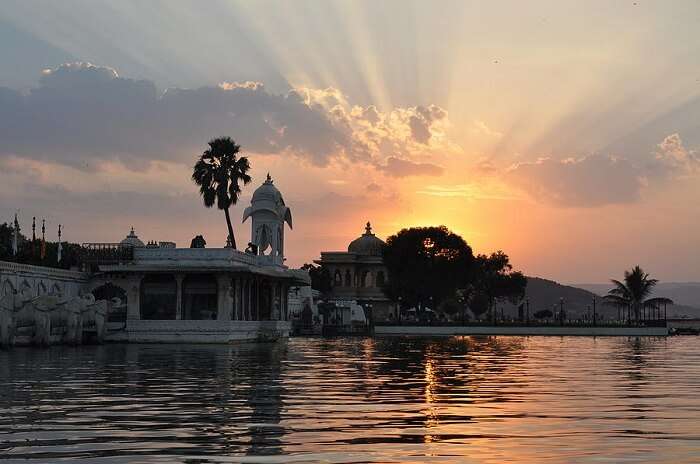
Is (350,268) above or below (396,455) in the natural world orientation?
above

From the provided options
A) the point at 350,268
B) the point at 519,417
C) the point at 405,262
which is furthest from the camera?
the point at 350,268

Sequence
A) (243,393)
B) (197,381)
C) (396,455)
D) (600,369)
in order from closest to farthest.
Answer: (396,455)
(243,393)
(197,381)
(600,369)

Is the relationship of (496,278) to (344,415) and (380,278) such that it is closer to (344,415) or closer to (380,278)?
(380,278)

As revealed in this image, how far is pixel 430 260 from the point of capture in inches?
4668

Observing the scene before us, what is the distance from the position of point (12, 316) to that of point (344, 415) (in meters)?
34.3

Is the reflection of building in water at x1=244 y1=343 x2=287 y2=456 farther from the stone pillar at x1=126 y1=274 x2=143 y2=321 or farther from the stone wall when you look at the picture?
the stone pillar at x1=126 y1=274 x2=143 y2=321

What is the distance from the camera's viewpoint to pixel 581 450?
1309cm

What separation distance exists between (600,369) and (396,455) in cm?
2323

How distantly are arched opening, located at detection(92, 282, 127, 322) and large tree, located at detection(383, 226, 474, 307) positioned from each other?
2179 inches

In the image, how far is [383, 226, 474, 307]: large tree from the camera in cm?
11825

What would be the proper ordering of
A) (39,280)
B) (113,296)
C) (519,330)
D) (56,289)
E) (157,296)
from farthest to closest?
(519,330) < (113,296) < (157,296) < (56,289) < (39,280)

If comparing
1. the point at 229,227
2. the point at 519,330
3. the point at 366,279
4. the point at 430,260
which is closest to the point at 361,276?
the point at 366,279

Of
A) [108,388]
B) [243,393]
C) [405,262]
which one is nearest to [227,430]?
[243,393]

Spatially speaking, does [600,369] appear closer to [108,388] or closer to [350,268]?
[108,388]
